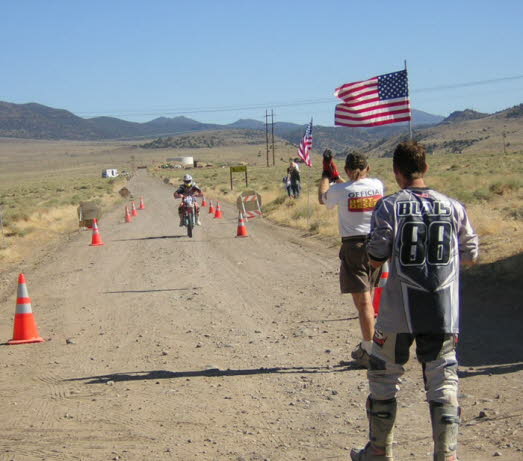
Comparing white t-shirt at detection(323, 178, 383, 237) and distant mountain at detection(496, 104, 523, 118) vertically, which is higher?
distant mountain at detection(496, 104, 523, 118)

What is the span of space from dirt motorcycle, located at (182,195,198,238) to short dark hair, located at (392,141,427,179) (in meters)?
16.4

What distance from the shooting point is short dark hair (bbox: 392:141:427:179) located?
14.6 ft

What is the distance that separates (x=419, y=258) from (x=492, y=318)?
17.7ft

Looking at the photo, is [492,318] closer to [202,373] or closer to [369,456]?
[202,373]

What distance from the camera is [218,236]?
21266 millimetres

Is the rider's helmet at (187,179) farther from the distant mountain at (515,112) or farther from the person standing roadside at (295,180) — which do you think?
the distant mountain at (515,112)

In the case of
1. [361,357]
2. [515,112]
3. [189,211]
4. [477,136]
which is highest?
[515,112]

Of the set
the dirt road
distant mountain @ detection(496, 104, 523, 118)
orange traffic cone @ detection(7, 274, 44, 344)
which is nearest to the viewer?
the dirt road

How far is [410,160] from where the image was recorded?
4449 mm

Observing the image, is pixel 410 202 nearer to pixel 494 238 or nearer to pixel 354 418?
pixel 354 418

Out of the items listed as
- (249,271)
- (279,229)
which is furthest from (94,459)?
(279,229)

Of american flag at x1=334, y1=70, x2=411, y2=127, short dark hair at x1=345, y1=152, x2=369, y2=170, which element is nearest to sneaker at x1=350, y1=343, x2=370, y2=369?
short dark hair at x1=345, y1=152, x2=369, y2=170

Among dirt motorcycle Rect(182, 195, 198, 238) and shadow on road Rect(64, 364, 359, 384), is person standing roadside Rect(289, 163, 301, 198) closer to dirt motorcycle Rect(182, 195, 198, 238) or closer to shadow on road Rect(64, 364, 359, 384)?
dirt motorcycle Rect(182, 195, 198, 238)

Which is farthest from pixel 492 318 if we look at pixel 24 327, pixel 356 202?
pixel 24 327
